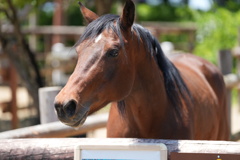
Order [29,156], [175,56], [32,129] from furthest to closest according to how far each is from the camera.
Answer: [175,56] → [32,129] → [29,156]

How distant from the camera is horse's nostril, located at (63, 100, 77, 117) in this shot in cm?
242

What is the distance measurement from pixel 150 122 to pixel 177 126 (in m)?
0.19

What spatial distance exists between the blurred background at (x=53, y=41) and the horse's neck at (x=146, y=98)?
1.69 feet

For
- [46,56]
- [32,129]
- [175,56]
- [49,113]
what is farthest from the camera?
[46,56]

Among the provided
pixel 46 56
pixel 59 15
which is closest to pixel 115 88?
pixel 46 56

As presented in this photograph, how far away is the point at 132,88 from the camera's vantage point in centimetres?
305

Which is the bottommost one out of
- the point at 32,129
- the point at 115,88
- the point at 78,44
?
the point at 32,129

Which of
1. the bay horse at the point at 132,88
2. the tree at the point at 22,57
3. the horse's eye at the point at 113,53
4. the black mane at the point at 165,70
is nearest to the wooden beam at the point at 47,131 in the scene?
the bay horse at the point at 132,88

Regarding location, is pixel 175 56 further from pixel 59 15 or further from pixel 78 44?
pixel 59 15

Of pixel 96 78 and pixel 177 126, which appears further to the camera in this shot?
pixel 177 126

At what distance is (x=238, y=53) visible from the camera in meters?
8.66

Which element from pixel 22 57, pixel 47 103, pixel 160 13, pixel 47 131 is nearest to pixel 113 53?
pixel 47 131

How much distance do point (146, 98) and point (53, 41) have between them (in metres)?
14.1

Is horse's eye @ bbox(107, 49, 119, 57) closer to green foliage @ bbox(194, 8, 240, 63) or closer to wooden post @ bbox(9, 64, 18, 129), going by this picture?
wooden post @ bbox(9, 64, 18, 129)
